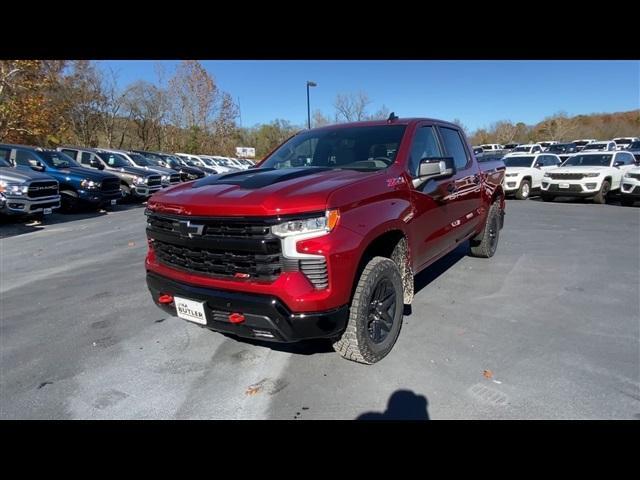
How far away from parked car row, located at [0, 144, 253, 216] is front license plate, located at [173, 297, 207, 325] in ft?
16.0

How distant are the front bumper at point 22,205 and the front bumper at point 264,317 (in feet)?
31.5

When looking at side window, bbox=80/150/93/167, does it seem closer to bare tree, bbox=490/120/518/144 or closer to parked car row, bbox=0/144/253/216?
parked car row, bbox=0/144/253/216

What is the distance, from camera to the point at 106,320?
4.09 metres

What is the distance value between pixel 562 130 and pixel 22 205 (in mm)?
63787

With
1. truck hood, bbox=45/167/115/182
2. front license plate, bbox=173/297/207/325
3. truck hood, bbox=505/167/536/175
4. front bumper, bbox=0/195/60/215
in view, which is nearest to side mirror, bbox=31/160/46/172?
truck hood, bbox=45/167/115/182

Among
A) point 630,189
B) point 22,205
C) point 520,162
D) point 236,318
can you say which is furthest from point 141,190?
point 630,189

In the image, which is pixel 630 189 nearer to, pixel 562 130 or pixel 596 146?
pixel 596 146

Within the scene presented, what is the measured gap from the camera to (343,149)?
382 centimetres

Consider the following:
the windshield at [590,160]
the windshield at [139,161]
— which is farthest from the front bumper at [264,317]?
the windshield at [139,161]

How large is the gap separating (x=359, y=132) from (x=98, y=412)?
3.22 m

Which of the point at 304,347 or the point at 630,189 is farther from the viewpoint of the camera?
the point at 630,189

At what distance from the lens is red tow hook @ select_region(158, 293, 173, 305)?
9.50 feet

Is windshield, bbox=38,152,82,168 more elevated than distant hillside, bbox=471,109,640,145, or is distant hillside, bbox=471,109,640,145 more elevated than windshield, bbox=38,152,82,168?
distant hillside, bbox=471,109,640,145
